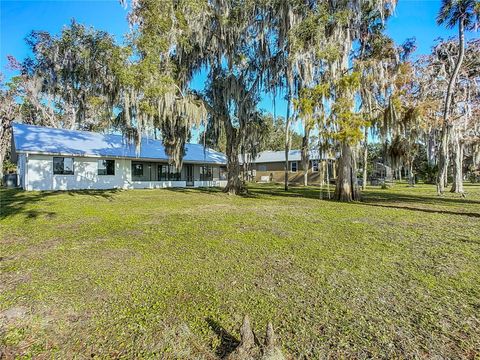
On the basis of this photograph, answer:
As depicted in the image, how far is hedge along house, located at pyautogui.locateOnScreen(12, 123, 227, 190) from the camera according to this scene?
1631 cm

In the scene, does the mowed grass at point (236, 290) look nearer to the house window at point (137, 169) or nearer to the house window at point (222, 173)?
the house window at point (137, 169)

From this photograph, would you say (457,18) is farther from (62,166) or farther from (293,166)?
(62,166)

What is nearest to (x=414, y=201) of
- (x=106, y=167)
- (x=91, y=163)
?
(x=106, y=167)

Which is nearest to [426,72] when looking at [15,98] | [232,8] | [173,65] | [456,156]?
[456,156]

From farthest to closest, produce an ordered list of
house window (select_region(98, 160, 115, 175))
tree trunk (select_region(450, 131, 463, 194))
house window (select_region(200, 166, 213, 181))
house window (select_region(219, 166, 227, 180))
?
house window (select_region(219, 166, 227, 180)) → house window (select_region(200, 166, 213, 181)) → house window (select_region(98, 160, 115, 175)) → tree trunk (select_region(450, 131, 463, 194))

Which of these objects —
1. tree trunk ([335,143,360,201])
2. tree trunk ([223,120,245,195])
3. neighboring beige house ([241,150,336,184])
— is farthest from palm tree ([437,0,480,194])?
neighboring beige house ([241,150,336,184])

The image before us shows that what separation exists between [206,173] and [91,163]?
9.41 metres

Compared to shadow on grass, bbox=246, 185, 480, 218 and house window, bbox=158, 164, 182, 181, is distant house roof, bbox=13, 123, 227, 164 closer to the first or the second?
house window, bbox=158, 164, 182, 181

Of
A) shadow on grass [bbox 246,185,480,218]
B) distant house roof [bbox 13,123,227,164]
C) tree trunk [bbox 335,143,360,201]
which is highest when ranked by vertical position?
distant house roof [bbox 13,123,227,164]

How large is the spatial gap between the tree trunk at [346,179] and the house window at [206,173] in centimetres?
1390

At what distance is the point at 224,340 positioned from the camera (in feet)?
8.56

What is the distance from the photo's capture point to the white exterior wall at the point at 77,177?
635 inches

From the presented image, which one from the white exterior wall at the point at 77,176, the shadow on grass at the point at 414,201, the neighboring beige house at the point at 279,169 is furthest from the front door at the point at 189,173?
the shadow on grass at the point at 414,201

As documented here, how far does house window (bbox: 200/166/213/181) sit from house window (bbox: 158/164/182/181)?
7.33 ft
